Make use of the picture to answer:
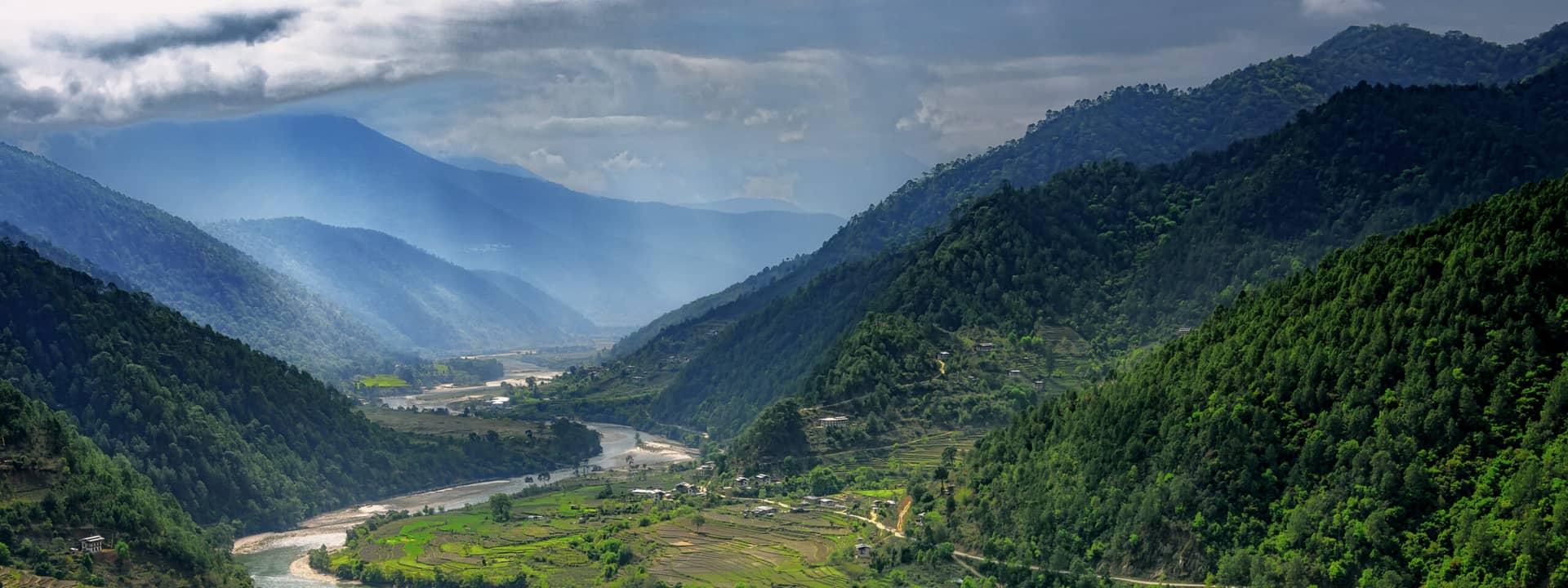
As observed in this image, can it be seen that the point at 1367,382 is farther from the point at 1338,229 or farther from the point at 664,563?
the point at 1338,229

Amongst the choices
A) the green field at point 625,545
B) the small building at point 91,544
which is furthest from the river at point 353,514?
the small building at point 91,544

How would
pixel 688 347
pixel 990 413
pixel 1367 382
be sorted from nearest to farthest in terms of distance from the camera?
pixel 1367 382
pixel 990 413
pixel 688 347

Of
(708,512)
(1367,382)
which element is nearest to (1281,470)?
(1367,382)

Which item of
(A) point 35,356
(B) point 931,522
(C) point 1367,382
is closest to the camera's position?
(C) point 1367,382

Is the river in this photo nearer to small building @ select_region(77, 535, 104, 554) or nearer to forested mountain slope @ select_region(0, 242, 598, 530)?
forested mountain slope @ select_region(0, 242, 598, 530)

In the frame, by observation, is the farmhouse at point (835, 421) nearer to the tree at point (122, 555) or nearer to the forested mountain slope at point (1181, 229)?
the forested mountain slope at point (1181, 229)

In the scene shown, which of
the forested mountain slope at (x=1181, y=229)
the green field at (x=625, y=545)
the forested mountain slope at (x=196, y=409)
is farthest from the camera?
the forested mountain slope at (x=1181, y=229)

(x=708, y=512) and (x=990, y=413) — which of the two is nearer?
(x=708, y=512)
